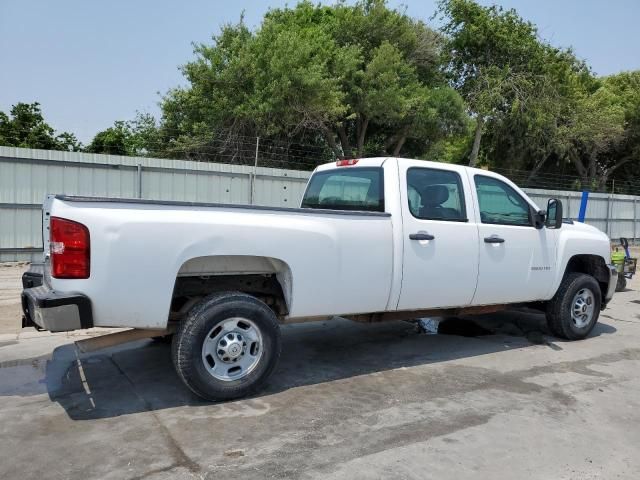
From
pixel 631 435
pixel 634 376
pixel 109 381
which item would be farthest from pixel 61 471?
pixel 634 376

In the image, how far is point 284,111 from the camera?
59.4 ft

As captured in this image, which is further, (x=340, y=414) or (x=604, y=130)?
(x=604, y=130)

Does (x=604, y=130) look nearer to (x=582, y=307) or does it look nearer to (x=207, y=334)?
(x=582, y=307)

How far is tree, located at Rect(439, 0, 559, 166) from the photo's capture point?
24938mm

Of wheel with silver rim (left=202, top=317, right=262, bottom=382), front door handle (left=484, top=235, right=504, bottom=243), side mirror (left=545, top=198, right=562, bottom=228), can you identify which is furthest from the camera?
side mirror (left=545, top=198, right=562, bottom=228)

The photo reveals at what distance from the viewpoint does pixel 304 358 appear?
569 centimetres

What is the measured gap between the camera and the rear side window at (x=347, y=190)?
17.3 ft

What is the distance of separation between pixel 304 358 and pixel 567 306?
3.13 meters

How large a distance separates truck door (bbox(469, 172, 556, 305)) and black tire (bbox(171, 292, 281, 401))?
2330 millimetres

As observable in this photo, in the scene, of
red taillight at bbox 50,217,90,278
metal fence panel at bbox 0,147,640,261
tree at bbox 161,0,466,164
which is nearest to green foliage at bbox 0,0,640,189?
tree at bbox 161,0,466,164

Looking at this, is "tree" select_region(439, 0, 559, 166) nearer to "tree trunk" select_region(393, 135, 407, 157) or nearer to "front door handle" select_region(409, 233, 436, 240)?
"tree trunk" select_region(393, 135, 407, 157)

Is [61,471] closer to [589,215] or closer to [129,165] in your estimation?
[129,165]

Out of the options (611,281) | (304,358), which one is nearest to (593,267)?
(611,281)

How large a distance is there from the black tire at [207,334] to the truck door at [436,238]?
4.42 ft
